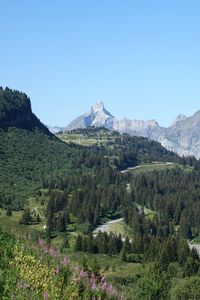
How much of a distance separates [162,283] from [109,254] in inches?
2775

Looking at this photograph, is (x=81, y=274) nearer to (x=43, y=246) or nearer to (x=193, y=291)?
(x=43, y=246)

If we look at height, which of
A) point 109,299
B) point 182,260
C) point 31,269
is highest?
point 31,269

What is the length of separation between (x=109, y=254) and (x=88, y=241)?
318 inches

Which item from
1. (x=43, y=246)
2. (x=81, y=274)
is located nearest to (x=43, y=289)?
(x=81, y=274)

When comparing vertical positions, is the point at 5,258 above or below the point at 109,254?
above

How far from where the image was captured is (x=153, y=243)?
16338cm

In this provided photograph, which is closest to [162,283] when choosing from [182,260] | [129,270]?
[129,270]

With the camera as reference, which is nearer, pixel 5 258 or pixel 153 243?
pixel 5 258

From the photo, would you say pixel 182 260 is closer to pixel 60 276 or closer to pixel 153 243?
pixel 153 243

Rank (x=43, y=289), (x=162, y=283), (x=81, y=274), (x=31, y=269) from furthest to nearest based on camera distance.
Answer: (x=162, y=283) < (x=81, y=274) < (x=31, y=269) < (x=43, y=289)

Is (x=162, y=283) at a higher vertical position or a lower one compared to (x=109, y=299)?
lower

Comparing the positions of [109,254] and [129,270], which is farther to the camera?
[109,254]

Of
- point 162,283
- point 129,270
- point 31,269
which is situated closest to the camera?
point 31,269

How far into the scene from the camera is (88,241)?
165000 mm
